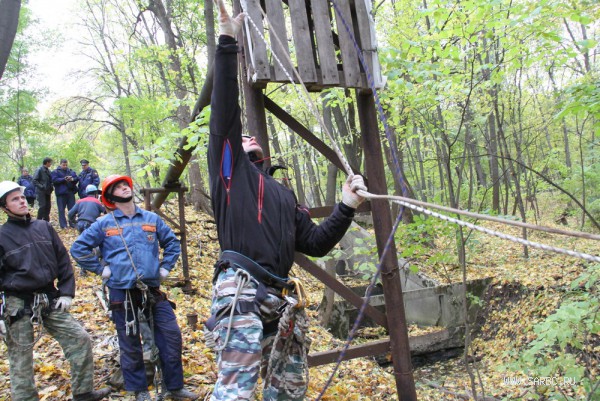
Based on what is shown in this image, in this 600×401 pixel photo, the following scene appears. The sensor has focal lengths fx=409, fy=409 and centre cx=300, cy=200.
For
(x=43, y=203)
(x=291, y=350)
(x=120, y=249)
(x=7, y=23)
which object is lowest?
(x=291, y=350)

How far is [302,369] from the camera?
8.20 feet

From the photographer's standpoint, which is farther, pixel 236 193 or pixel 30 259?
pixel 30 259

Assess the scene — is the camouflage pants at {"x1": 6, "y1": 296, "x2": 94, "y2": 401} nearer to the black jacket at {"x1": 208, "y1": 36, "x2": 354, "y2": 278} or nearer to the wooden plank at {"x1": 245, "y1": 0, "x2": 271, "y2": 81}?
the black jacket at {"x1": 208, "y1": 36, "x2": 354, "y2": 278}

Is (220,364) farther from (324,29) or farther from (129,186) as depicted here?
(324,29)

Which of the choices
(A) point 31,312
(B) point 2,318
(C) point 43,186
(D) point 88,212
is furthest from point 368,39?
(C) point 43,186

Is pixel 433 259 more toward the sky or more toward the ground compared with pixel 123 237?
more toward the ground

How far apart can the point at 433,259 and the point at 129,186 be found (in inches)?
144

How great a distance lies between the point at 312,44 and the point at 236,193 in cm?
208

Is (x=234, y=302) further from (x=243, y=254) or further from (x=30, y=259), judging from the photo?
(x=30, y=259)

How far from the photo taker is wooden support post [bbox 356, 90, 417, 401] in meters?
3.96

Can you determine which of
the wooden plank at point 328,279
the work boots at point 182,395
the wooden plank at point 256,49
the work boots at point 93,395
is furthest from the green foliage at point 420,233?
the work boots at point 93,395

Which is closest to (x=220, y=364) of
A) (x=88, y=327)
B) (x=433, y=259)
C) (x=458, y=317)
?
(x=433, y=259)

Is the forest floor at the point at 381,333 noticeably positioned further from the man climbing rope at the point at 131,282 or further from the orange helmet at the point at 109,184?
the orange helmet at the point at 109,184

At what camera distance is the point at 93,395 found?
3.94 meters
